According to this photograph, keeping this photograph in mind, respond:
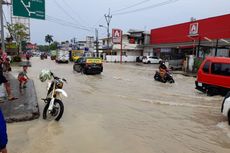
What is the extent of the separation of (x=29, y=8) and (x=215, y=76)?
41.3 ft

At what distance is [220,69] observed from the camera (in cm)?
1348

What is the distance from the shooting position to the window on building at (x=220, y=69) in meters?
13.2

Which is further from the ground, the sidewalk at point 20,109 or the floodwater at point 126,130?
the sidewalk at point 20,109

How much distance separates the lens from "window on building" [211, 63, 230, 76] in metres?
13.2

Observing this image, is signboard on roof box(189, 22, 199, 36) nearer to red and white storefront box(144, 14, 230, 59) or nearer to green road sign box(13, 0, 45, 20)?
red and white storefront box(144, 14, 230, 59)

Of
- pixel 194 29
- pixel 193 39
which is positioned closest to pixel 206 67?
pixel 193 39

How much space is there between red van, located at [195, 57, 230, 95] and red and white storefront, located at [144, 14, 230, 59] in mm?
13683

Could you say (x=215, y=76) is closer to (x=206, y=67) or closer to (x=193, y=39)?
(x=206, y=67)

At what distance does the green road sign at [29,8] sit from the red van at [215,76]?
11.6m

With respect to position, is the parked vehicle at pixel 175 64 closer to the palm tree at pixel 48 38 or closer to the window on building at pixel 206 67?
the window on building at pixel 206 67

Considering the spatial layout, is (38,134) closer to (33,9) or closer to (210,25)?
(33,9)

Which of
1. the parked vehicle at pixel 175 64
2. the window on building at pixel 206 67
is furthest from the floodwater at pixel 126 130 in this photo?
the parked vehicle at pixel 175 64

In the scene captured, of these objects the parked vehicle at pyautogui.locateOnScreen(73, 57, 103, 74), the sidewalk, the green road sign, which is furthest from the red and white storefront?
the sidewalk

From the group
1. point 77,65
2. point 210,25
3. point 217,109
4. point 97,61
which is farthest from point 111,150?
point 210,25
